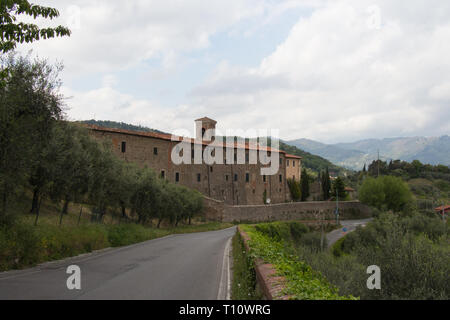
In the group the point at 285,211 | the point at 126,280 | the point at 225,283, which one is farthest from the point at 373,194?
the point at 126,280

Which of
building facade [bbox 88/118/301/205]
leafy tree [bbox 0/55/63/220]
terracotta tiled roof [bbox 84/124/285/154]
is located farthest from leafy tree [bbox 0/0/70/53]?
building facade [bbox 88/118/301/205]

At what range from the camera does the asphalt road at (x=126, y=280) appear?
662cm

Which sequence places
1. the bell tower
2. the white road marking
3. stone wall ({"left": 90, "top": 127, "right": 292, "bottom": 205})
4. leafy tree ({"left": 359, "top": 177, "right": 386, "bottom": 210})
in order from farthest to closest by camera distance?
leafy tree ({"left": 359, "top": 177, "right": 386, "bottom": 210}), the bell tower, stone wall ({"left": 90, "top": 127, "right": 292, "bottom": 205}), the white road marking

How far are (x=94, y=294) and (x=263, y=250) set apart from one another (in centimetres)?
393

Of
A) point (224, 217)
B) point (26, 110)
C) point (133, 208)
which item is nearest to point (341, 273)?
point (26, 110)

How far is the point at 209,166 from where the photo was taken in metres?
52.7

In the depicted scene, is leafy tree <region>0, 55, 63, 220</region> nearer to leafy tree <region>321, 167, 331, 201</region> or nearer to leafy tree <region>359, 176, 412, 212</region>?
leafy tree <region>359, 176, 412, 212</region>

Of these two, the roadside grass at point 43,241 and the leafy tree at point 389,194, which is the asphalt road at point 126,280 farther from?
the leafy tree at point 389,194

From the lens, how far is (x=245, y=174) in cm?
5862

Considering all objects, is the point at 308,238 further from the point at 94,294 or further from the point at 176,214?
the point at 94,294

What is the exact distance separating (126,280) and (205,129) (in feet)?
164

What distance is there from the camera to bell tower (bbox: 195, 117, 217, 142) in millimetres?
57438

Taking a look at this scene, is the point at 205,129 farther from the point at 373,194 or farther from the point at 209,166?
the point at 373,194

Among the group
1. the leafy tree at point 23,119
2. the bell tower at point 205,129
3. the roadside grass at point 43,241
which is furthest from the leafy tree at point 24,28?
the bell tower at point 205,129
